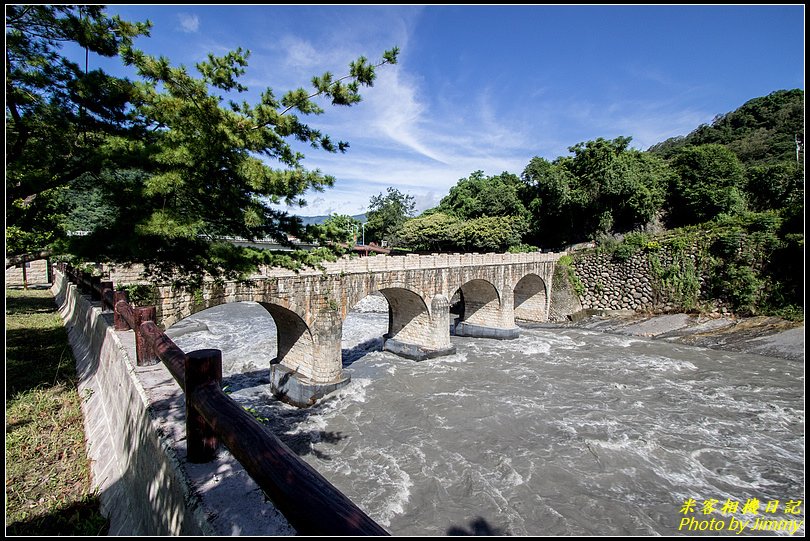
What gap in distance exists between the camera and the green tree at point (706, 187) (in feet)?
94.5

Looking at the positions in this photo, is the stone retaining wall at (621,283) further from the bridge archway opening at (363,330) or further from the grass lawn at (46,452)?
the grass lawn at (46,452)

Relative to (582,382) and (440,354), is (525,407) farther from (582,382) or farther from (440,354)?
(440,354)

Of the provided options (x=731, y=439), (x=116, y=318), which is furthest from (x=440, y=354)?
(x=116, y=318)

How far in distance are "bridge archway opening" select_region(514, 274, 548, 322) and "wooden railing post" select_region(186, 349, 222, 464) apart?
87.8 feet

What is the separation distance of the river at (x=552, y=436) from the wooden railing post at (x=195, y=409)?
694cm

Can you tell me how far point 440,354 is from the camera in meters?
19.2

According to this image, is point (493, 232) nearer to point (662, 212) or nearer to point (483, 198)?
point (483, 198)

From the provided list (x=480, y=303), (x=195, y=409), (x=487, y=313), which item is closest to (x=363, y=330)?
(x=480, y=303)

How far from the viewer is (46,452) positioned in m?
4.36

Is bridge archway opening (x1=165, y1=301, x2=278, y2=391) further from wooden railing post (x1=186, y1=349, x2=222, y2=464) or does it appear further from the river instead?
wooden railing post (x1=186, y1=349, x2=222, y2=464)

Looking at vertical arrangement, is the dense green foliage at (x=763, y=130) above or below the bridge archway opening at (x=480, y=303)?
above

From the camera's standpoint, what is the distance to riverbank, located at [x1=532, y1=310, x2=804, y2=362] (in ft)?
59.2

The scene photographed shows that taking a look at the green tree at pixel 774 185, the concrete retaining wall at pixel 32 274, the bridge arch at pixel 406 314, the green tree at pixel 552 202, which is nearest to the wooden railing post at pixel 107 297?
the bridge arch at pixel 406 314

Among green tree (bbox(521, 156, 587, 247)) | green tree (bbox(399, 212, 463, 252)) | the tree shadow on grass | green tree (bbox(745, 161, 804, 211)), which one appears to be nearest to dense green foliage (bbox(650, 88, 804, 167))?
green tree (bbox(745, 161, 804, 211))
